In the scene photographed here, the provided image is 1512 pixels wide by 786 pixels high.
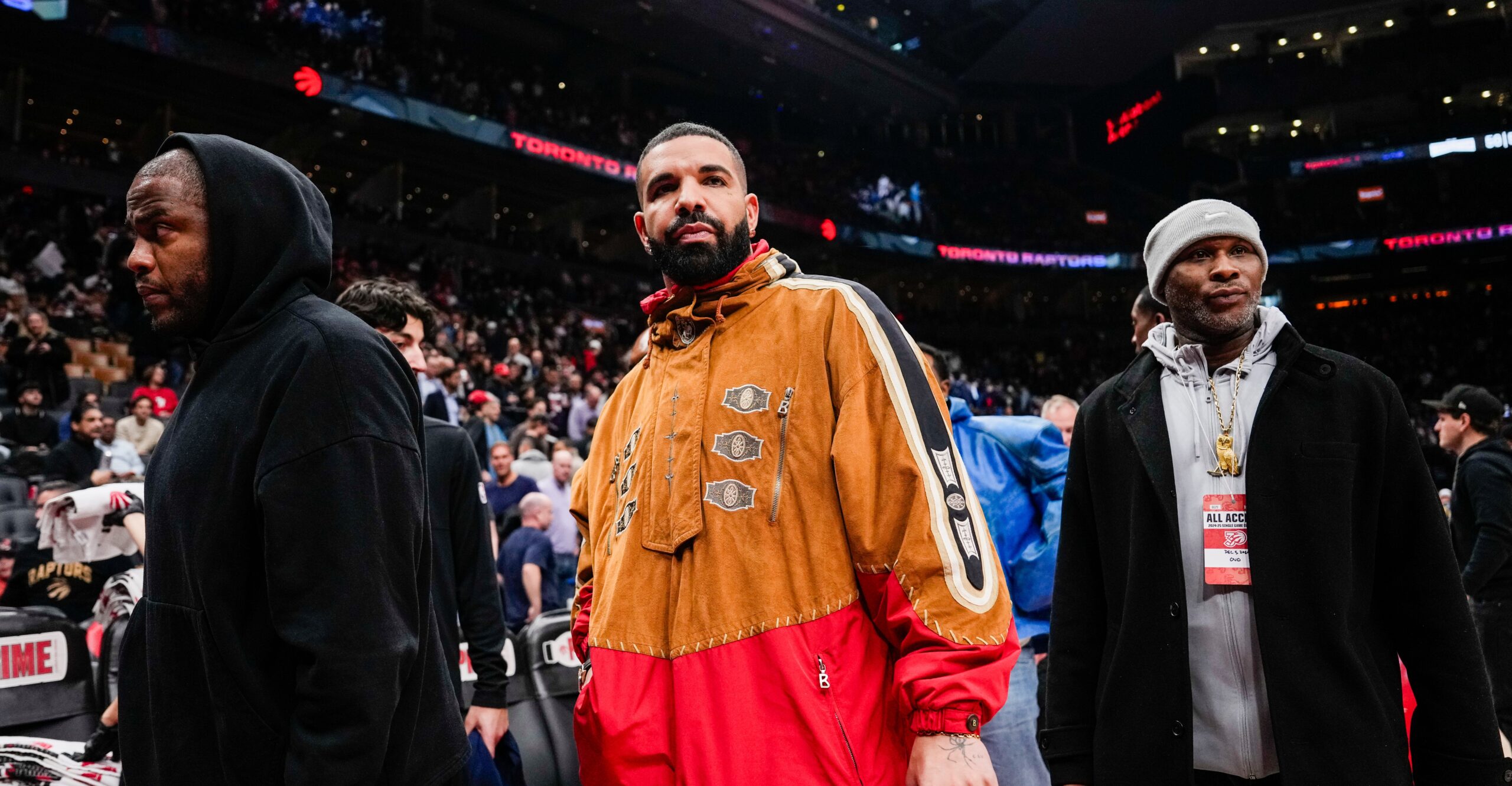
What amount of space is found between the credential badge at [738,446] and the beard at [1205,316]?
1.03 meters

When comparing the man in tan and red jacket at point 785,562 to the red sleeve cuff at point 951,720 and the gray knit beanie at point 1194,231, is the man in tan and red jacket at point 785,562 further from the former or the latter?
Result: the gray knit beanie at point 1194,231

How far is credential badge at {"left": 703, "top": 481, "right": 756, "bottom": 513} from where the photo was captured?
181cm

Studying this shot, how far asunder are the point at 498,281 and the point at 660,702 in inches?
879

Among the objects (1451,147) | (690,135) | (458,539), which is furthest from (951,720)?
(1451,147)

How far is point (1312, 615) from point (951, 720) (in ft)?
2.66

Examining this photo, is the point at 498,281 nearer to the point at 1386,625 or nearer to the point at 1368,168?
the point at 1386,625

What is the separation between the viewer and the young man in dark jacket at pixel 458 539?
10.3ft

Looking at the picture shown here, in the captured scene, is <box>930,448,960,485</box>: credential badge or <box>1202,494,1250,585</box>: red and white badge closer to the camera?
<box>930,448,960,485</box>: credential badge

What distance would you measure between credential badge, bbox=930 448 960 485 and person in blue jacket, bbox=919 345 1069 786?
1.44 meters

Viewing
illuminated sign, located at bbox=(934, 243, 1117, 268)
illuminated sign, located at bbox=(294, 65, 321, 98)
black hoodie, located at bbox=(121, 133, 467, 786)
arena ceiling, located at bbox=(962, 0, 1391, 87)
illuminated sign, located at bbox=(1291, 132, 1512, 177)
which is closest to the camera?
black hoodie, located at bbox=(121, 133, 467, 786)

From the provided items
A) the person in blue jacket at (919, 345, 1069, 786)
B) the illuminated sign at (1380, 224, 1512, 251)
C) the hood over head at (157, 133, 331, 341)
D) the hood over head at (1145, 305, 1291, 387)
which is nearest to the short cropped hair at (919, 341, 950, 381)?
the person in blue jacket at (919, 345, 1069, 786)

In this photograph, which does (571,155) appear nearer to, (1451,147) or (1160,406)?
(1160,406)

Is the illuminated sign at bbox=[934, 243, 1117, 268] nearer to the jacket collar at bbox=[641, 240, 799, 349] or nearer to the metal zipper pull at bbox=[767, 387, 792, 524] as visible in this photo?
the jacket collar at bbox=[641, 240, 799, 349]

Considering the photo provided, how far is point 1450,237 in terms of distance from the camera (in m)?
31.8
